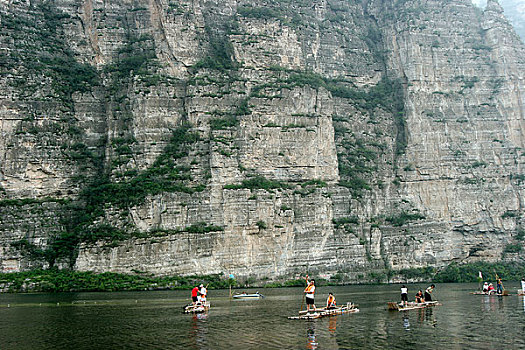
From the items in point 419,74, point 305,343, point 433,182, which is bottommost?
point 305,343

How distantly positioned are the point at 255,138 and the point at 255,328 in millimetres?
62309

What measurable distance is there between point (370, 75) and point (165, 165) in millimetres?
48401

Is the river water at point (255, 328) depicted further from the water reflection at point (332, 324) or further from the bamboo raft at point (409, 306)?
the bamboo raft at point (409, 306)

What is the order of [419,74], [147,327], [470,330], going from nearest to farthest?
[470,330], [147,327], [419,74]

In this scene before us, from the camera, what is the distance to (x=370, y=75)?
4609 inches

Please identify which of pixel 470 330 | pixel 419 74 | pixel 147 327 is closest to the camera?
pixel 470 330

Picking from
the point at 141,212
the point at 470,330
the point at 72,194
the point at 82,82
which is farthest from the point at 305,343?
the point at 82,82

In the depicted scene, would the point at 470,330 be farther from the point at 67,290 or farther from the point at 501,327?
the point at 67,290

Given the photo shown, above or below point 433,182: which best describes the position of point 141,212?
below

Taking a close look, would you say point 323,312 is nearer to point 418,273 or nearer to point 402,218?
point 418,273

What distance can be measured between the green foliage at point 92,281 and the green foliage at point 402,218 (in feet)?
106

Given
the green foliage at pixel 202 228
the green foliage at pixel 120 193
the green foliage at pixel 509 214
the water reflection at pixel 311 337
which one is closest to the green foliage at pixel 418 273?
the green foliage at pixel 509 214

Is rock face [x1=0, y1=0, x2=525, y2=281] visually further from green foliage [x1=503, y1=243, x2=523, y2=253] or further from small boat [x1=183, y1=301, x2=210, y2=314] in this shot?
small boat [x1=183, y1=301, x2=210, y2=314]

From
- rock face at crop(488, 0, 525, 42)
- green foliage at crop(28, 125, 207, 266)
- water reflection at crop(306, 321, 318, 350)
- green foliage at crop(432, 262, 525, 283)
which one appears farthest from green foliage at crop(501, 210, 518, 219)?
rock face at crop(488, 0, 525, 42)
